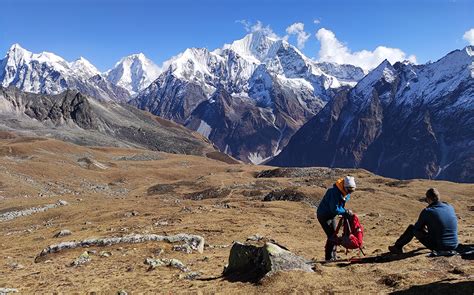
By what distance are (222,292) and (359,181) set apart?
62.9 metres

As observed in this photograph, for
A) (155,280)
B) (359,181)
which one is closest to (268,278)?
(155,280)

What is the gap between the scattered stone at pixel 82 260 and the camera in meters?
20.4

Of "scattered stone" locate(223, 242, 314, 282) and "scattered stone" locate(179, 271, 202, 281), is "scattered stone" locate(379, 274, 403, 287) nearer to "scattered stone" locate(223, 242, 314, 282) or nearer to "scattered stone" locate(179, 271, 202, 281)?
"scattered stone" locate(223, 242, 314, 282)

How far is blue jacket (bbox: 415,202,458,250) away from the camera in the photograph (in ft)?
47.2

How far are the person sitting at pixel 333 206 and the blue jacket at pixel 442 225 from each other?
8.10 feet

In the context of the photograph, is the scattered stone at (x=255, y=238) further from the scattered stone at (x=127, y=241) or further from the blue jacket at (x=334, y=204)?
the blue jacket at (x=334, y=204)

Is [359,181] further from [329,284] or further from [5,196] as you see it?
[329,284]

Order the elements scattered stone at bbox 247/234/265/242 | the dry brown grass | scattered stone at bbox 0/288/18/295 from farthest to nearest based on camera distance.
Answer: scattered stone at bbox 247/234/265/242, scattered stone at bbox 0/288/18/295, the dry brown grass

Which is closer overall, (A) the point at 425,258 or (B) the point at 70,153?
(A) the point at 425,258

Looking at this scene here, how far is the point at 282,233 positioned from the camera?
28.8 m

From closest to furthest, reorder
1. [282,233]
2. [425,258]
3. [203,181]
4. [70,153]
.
Result: 1. [425,258]
2. [282,233]
3. [203,181]
4. [70,153]

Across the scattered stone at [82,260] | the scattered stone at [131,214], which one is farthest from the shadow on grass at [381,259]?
the scattered stone at [131,214]

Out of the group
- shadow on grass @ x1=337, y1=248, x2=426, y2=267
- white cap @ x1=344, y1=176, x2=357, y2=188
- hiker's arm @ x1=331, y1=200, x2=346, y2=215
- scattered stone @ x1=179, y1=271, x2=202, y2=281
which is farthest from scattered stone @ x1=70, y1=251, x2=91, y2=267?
white cap @ x1=344, y1=176, x2=357, y2=188

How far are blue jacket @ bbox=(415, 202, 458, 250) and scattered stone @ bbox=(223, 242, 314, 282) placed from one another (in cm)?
397
